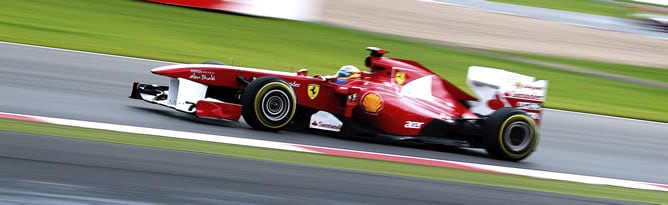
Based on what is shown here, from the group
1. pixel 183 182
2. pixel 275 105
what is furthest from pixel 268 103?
pixel 183 182

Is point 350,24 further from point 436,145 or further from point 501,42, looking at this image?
point 436,145

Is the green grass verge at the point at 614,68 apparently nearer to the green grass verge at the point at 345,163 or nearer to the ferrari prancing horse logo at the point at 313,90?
the ferrari prancing horse logo at the point at 313,90

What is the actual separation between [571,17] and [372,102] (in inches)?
649

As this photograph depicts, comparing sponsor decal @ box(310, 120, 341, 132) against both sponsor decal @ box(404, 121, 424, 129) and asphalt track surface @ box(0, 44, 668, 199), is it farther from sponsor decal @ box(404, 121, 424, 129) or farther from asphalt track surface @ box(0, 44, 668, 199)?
sponsor decal @ box(404, 121, 424, 129)

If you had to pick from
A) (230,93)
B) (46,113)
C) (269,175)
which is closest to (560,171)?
(230,93)

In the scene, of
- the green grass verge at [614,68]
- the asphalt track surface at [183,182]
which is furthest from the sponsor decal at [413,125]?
the green grass verge at [614,68]

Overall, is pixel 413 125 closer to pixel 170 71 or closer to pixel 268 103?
pixel 268 103

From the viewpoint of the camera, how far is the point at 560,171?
830 centimetres

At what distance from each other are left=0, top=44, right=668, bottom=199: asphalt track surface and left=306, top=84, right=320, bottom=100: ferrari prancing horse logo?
0.32 metres

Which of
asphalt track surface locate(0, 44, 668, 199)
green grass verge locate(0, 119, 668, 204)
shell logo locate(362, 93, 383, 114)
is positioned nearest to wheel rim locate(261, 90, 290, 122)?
asphalt track surface locate(0, 44, 668, 199)

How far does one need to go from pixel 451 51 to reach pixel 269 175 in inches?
444

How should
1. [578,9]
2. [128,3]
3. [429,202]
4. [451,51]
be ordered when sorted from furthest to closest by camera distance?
[578,9] < [451,51] < [128,3] < [429,202]

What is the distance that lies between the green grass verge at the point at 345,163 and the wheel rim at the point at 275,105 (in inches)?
31.2

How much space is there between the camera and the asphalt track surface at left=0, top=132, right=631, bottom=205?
488 centimetres
